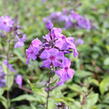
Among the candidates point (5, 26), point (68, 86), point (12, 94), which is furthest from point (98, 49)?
point (5, 26)

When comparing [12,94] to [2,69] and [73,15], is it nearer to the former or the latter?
[2,69]

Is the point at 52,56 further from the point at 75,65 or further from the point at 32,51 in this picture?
the point at 75,65

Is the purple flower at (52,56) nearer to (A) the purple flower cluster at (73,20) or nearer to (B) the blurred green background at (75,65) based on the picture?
(B) the blurred green background at (75,65)

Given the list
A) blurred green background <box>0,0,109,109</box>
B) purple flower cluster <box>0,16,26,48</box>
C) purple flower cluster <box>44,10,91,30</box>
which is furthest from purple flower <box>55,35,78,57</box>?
purple flower cluster <box>44,10,91,30</box>

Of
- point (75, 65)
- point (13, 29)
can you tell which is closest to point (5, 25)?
point (13, 29)

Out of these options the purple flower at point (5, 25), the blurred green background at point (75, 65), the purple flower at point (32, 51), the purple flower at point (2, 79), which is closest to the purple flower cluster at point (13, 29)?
the purple flower at point (5, 25)

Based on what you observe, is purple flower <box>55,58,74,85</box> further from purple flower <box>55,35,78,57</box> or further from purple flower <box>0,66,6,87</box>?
purple flower <box>0,66,6,87</box>
